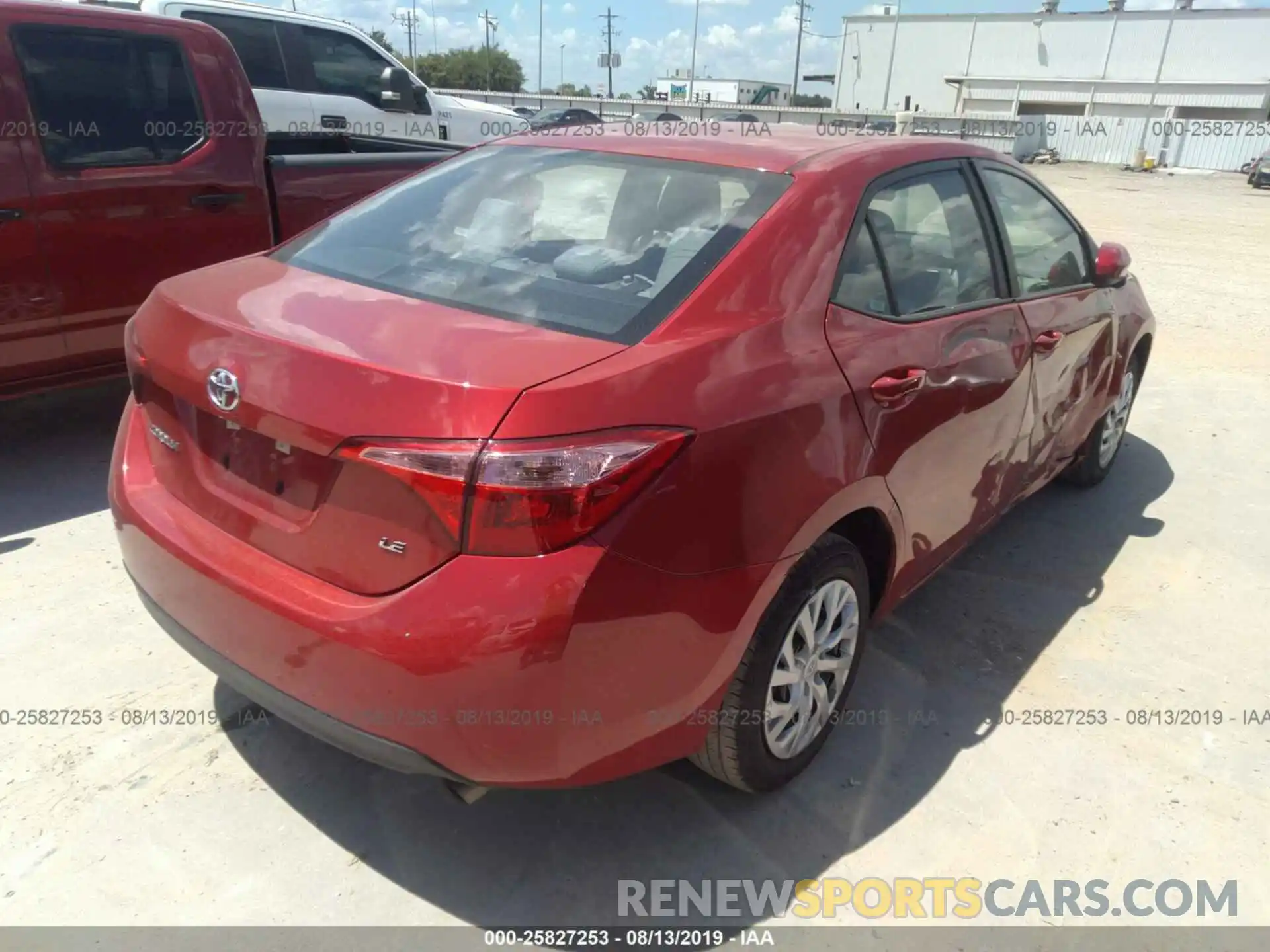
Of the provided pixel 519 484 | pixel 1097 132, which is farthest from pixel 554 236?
pixel 1097 132

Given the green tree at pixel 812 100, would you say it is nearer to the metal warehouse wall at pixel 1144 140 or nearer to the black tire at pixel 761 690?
the metal warehouse wall at pixel 1144 140

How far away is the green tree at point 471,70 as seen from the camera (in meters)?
81.0

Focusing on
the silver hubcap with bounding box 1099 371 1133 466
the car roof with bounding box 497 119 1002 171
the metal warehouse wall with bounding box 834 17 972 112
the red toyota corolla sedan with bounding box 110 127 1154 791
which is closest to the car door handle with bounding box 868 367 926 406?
the red toyota corolla sedan with bounding box 110 127 1154 791

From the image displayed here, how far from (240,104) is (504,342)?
145 inches

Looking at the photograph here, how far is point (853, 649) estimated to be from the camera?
276cm

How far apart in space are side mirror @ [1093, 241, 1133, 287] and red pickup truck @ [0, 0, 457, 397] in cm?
392

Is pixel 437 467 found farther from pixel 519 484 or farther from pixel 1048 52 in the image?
pixel 1048 52

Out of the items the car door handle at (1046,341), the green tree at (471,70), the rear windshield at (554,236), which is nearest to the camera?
the rear windshield at (554,236)

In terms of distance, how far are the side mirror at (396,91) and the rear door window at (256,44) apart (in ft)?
3.23

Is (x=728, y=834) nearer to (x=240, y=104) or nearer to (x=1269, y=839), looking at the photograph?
(x=1269, y=839)

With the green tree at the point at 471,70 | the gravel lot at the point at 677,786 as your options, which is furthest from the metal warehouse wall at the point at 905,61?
the gravel lot at the point at 677,786

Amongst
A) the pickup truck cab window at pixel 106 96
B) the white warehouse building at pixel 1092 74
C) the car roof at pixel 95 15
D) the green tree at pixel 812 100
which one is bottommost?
the green tree at pixel 812 100

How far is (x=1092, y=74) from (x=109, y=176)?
7021cm

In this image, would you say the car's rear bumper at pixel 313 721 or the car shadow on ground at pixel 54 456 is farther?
the car shadow on ground at pixel 54 456
